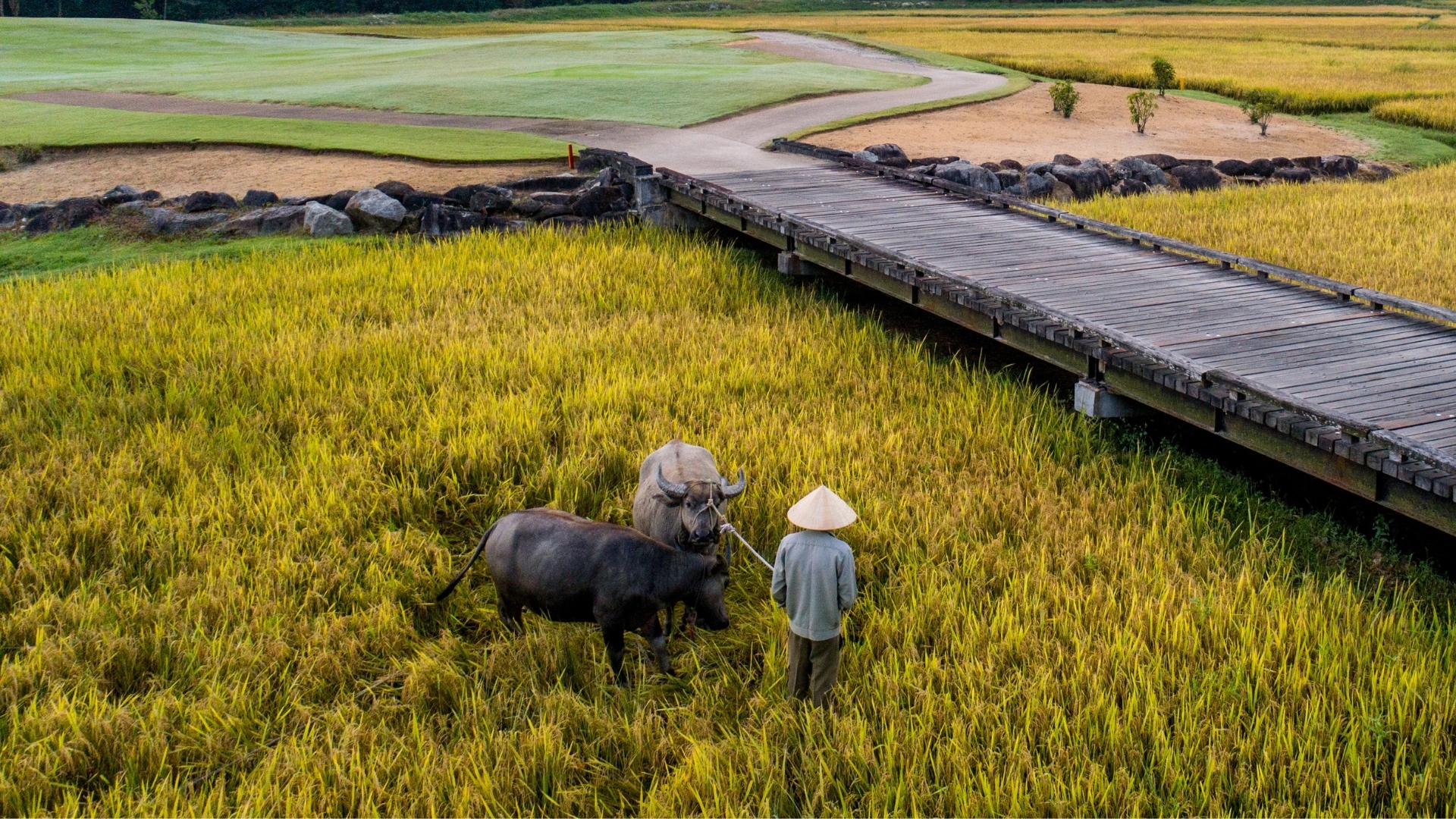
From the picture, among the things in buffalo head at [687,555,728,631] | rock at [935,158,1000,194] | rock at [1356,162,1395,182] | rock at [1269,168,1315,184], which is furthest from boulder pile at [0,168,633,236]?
rock at [1356,162,1395,182]

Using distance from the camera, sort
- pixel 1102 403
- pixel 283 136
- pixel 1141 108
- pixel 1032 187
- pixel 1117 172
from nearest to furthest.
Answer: pixel 1102 403
pixel 1032 187
pixel 1117 172
pixel 283 136
pixel 1141 108

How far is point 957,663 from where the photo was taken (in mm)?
6285

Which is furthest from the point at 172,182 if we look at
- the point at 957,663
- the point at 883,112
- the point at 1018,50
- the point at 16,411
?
the point at 1018,50

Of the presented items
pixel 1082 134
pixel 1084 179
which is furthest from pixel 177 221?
pixel 1082 134

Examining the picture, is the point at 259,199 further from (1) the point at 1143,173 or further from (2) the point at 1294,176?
(2) the point at 1294,176

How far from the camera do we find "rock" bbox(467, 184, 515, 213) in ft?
59.8

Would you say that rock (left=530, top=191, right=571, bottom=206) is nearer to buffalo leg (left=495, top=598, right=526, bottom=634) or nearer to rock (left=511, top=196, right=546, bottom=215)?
rock (left=511, top=196, right=546, bottom=215)

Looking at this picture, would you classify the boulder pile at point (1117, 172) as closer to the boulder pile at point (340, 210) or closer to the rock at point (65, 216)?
the boulder pile at point (340, 210)

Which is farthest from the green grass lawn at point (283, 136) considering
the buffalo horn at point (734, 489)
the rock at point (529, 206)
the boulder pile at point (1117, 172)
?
the buffalo horn at point (734, 489)

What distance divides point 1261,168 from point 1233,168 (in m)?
0.57

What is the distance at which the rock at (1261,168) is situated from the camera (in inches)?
894

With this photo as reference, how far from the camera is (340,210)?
1806 cm

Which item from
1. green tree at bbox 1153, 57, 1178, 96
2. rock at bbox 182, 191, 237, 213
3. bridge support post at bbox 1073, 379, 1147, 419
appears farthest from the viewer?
green tree at bbox 1153, 57, 1178, 96

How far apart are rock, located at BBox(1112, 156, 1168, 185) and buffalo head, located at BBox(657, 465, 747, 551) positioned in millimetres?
17408
